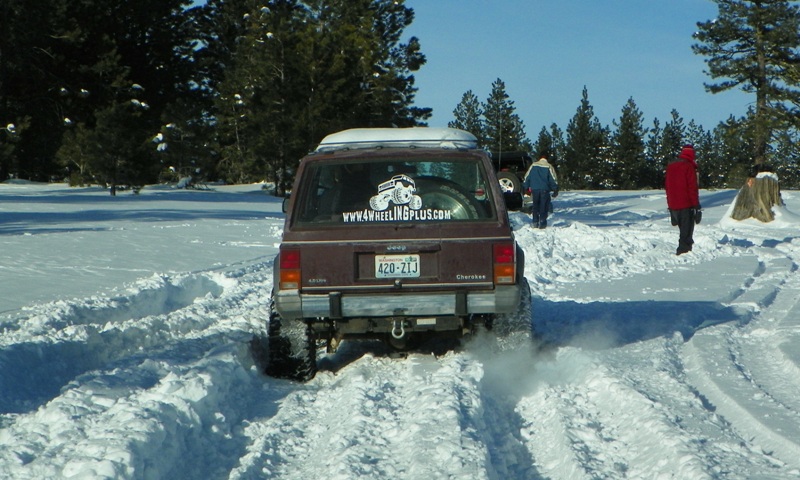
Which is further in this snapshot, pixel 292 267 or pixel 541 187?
pixel 541 187

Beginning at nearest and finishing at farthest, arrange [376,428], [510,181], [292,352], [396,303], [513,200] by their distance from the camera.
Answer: [376,428] < [396,303] < [292,352] < [513,200] < [510,181]

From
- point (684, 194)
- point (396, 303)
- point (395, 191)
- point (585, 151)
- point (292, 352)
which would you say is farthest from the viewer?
point (585, 151)

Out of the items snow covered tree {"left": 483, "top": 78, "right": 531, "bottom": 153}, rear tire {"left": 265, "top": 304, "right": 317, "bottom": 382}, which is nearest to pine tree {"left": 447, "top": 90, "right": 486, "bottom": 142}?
snow covered tree {"left": 483, "top": 78, "right": 531, "bottom": 153}

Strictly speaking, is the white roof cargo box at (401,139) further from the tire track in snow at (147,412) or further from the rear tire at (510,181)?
the rear tire at (510,181)

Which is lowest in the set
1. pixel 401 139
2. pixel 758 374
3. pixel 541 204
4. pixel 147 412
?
pixel 758 374

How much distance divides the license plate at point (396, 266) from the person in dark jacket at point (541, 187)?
13261mm

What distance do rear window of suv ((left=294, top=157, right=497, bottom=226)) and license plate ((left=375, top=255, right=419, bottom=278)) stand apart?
0.29 meters

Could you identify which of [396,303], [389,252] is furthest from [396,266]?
[396,303]

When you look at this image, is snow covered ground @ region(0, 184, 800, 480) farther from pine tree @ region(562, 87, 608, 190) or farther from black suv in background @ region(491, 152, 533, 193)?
pine tree @ region(562, 87, 608, 190)

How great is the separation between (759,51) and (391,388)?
4815 cm

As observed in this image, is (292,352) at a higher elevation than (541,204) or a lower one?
lower

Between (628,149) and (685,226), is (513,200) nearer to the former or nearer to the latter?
(685,226)

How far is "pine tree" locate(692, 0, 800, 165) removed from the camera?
47.9 metres

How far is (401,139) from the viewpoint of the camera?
7070 millimetres
